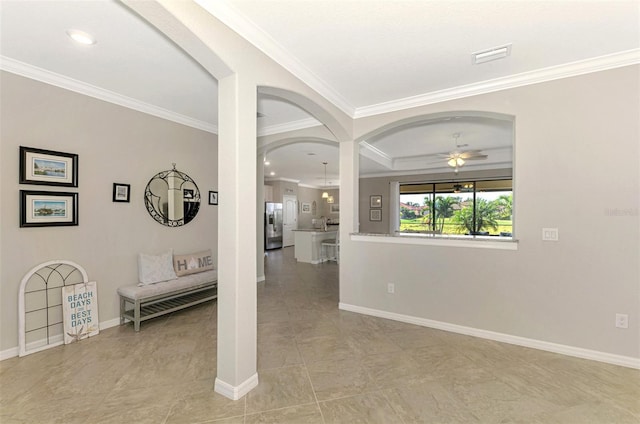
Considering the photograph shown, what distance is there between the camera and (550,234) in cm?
278

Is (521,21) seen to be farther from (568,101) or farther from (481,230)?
(481,230)

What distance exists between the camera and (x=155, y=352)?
272 cm

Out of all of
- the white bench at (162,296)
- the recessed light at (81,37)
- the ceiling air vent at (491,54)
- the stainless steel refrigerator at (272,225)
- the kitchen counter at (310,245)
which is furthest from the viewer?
the stainless steel refrigerator at (272,225)

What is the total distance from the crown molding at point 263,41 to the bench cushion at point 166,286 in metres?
2.86

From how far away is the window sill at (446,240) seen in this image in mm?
2984

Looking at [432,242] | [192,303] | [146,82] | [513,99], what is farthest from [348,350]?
[146,82]

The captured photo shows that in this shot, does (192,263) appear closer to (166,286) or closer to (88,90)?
(166,286)

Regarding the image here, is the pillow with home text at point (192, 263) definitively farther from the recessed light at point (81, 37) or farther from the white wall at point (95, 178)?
the recessed light at point (81, 37)

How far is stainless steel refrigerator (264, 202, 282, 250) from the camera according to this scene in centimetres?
966

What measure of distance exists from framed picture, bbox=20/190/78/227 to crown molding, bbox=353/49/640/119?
3.48 metres

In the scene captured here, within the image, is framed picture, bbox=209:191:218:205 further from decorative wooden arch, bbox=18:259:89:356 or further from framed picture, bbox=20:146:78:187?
decorative wooden arch, bbox=18:259:89:356

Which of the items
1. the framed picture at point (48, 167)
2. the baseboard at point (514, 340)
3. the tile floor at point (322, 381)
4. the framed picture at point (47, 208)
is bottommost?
the tile floor at point (322, 381)

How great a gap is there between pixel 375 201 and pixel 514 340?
6635 millimetres

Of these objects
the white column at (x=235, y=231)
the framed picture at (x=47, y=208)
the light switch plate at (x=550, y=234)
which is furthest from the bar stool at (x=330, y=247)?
the white column at (x=235, y=231)
